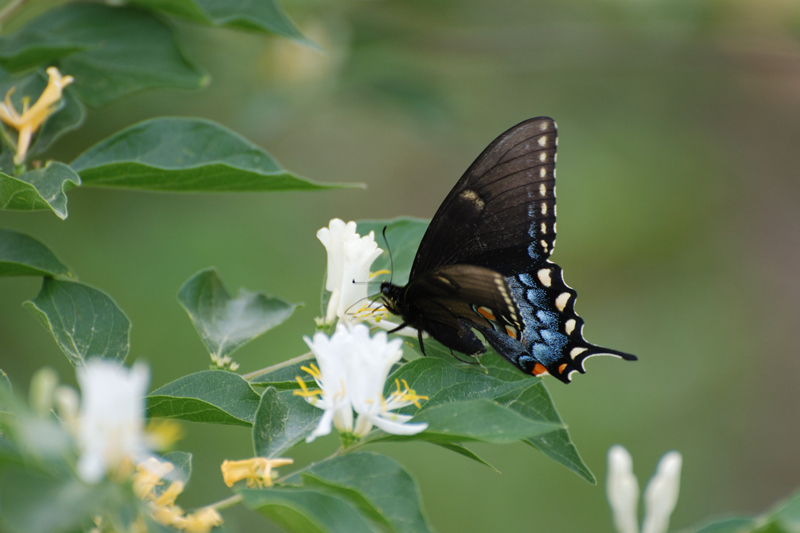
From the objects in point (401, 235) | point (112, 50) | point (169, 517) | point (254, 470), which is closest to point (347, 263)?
point (401, 235)

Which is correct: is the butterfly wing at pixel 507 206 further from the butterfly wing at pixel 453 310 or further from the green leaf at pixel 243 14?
the green leaf at pixel 243 14

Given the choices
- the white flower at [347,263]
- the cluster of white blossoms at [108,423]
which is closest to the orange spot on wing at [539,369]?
the white flower at [347,263]

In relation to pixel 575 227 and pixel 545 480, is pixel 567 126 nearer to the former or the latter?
pixel 575 227

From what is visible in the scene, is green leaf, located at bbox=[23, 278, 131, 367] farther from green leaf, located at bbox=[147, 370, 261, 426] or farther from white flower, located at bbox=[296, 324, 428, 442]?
white flower, located at bbox=[296, 324, 428, 442]

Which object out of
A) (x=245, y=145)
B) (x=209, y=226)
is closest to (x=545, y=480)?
(x=209, y=226)

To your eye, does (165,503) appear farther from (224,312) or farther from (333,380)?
(224,312)

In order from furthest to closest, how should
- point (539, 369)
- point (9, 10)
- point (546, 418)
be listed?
point (9, 10) → point (539, 369) → point (546, 418)

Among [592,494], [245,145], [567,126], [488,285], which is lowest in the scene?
[592,494]
